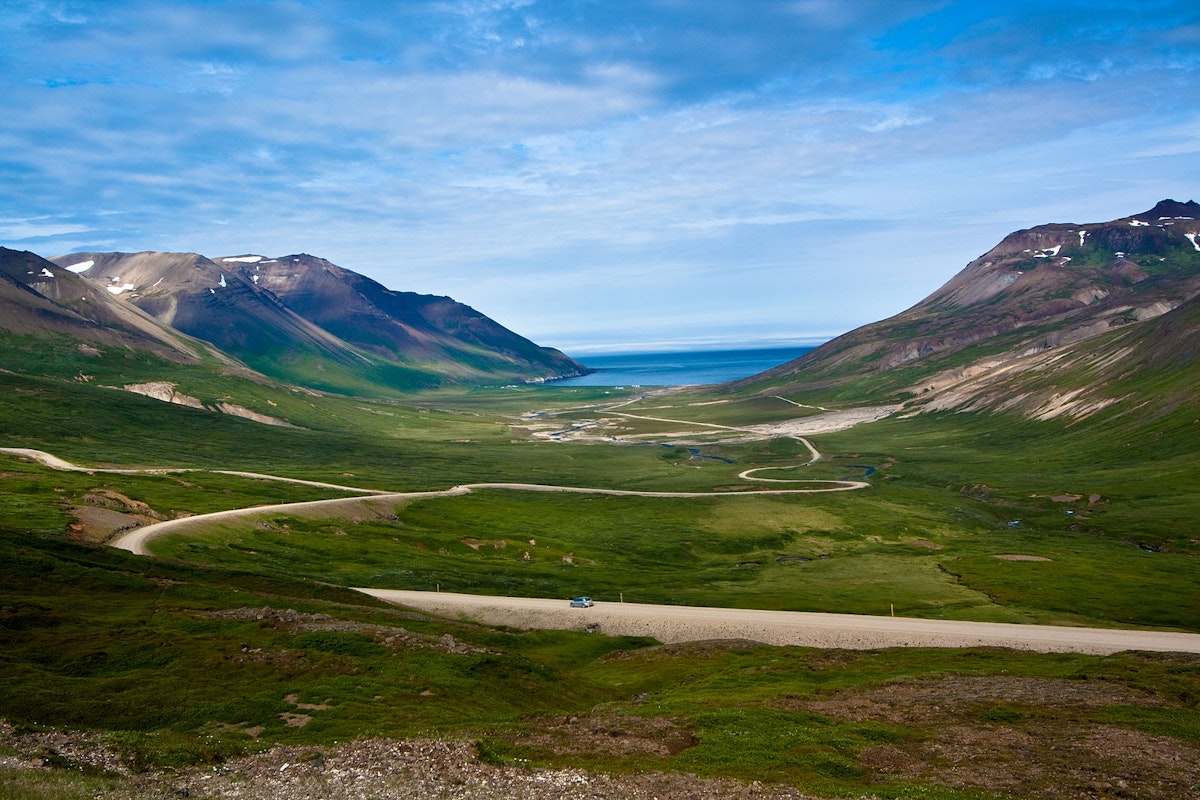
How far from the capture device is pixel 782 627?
87.8 meters

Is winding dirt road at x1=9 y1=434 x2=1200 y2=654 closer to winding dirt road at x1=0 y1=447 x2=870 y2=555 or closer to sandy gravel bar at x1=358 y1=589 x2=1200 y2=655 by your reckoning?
sandy gravel bar at x1=358 y1=589 x2=1200 y2=655

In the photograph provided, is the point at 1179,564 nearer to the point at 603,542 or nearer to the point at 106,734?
the point at 603,542

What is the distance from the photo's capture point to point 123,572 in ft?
242

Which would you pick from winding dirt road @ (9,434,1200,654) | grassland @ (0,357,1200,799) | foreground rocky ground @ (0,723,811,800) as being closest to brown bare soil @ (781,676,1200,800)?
grassland @ (0,357,1200,799)

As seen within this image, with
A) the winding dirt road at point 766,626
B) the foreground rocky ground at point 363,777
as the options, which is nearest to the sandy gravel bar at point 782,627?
the winding dirt road at point 766,626

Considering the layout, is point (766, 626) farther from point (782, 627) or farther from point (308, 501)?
point (308, 501)

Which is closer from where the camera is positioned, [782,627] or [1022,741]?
[1022,741]

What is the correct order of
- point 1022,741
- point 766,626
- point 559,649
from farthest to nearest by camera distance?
point 766,626
point 559,649
point 1022,741

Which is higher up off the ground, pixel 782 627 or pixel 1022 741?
pixel 1022 741

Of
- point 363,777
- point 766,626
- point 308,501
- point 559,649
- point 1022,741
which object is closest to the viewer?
point 363,777

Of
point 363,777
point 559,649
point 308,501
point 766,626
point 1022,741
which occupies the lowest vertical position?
point 766,626

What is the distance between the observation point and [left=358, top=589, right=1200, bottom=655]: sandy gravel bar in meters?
80.7

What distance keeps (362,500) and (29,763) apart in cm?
12050

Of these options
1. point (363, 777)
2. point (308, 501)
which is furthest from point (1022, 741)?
point (308, 501)
